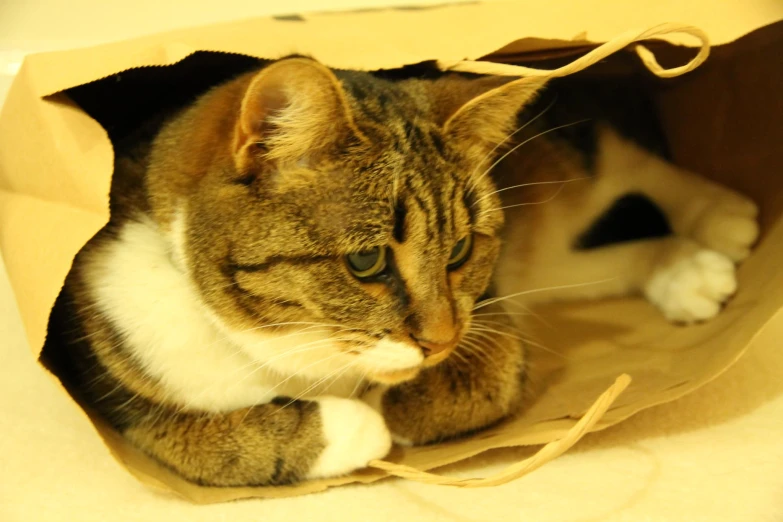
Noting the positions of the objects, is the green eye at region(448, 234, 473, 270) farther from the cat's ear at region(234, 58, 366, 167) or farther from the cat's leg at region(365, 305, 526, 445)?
the cat's ear at region(234, 58, 366, 167)

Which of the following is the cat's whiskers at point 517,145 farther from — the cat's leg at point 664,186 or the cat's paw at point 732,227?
the cat's paw at point 732,227

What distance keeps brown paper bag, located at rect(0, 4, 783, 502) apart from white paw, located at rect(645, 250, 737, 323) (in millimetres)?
24

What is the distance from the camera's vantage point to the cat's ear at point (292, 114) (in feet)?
2.09

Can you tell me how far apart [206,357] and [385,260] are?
0.27 metres

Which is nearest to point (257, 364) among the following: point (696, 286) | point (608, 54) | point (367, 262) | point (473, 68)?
point (367, 262)

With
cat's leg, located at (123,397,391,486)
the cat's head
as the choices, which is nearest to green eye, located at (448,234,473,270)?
the cat's head

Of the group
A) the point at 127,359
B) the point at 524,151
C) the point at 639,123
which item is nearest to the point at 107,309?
the point at 127,359

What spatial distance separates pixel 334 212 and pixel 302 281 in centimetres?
9

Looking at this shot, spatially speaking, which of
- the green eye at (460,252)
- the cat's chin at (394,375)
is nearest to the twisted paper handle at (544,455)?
the cat's chin at (394,375)

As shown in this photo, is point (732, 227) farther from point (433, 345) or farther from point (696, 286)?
point (433, 345)

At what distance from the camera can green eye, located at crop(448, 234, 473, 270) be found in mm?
821

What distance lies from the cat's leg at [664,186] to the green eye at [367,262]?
606 mm

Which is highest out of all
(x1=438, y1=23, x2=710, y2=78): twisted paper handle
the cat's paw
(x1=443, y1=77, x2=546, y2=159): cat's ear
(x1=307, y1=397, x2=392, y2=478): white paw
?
(x1=438, y1=23, x2=710, y2=78): twisted paper handle

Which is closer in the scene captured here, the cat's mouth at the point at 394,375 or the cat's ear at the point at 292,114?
the cat's ear at the point at 292,114
